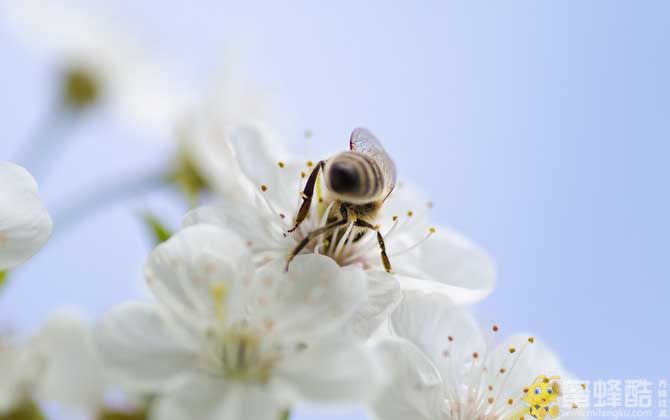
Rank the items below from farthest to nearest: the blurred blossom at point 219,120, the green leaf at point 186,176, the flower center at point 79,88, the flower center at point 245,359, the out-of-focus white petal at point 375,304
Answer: the flower center at point 79,88
the green leaf at point 186,176
the blurred blossom at point 219,120
the out-of-focus white petal at point 375,304
the flower center at point 245,359

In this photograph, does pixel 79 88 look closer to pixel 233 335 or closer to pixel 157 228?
pixel 157 228

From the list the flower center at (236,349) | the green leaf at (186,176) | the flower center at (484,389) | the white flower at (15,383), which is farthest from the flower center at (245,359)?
the green leaf at (186,176)

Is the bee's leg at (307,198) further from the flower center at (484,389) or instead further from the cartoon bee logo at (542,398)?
the cartoon bee logo at (542,398)

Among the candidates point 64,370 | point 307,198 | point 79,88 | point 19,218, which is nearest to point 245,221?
point 307,198

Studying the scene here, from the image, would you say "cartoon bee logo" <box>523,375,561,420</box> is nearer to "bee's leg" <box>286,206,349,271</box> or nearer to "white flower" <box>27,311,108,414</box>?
"bee's leg" <box>286,206,349,271</box>

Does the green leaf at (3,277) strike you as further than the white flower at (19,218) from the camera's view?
Yes

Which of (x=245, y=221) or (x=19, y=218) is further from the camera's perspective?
(x=245, y=221)

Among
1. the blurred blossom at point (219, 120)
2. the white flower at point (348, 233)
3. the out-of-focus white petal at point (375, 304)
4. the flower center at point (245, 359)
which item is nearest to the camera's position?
the flower center at point (245, 359)
